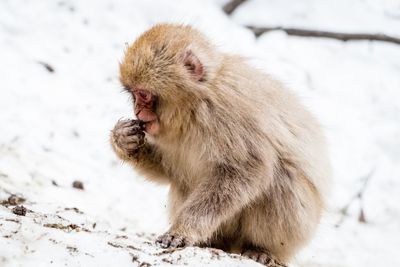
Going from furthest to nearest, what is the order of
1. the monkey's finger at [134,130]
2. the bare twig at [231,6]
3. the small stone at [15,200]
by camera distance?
the bare twig at [231,6]
the small stone at [15,200]
the monkey's finger at [134,130]

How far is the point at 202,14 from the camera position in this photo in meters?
9.64

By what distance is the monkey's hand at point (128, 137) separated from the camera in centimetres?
474

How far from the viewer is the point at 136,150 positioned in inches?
198

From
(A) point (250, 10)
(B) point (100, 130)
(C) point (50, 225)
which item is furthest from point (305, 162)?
(A) point (250, 10)

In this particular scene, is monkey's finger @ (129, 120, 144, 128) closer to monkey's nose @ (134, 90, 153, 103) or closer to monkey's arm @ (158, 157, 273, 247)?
monkey's nose @ (134, 90, 153, 103)

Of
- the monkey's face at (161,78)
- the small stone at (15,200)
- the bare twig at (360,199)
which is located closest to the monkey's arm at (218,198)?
the monkey's face at (161,78)

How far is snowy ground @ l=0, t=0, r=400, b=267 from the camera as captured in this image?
3.84 meters

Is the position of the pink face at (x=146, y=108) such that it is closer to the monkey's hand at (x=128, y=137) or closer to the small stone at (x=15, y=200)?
the monkey's hand at (x=128, y=137)

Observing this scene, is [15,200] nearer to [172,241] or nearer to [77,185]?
[77,185]

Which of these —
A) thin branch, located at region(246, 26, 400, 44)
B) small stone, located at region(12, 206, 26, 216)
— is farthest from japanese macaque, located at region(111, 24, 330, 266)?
thin branch, located at region(246, 26, 400, 44)

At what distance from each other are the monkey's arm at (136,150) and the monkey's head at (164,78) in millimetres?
158

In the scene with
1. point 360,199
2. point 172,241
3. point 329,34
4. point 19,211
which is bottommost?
point 360,199

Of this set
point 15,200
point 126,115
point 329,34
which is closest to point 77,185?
point 15,200

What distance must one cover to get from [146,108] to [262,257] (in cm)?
→ 121
